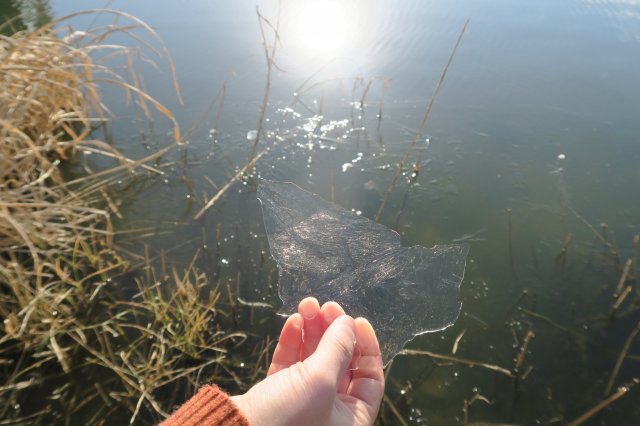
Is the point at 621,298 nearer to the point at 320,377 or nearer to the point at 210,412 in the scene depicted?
the point at 320,377

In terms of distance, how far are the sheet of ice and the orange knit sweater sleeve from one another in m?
0.61

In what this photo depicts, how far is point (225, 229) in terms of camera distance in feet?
7.70

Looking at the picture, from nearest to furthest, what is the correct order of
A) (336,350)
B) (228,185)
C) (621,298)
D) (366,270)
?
(336,350)
(366,270)
(621,298)
(228,185)

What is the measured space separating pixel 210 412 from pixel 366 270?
34.1 inches

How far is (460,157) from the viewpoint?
109 inches

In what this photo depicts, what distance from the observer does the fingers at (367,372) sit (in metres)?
1.33

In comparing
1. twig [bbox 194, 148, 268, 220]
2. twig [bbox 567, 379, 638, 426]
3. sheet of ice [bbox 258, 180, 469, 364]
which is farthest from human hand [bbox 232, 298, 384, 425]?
twig [bbox 194, 148, 268, 220]

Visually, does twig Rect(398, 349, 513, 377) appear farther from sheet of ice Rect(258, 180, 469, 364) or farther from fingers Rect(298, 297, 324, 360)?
fingers Rect(298, 297, 324, 360)

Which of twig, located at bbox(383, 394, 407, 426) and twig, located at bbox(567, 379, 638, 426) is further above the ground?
twig, located at bbox(567, 379, 638, 426)

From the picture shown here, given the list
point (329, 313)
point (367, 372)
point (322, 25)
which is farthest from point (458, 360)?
point (322, 25)

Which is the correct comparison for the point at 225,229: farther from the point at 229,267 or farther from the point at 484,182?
the point at 484,182

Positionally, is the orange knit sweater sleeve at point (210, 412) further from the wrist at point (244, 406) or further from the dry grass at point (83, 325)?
the dry grass at point (83, 325)

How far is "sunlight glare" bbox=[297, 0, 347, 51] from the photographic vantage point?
3809 millimetres

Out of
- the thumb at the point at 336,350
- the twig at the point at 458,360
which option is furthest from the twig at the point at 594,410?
the thumb at the point at 336,350
